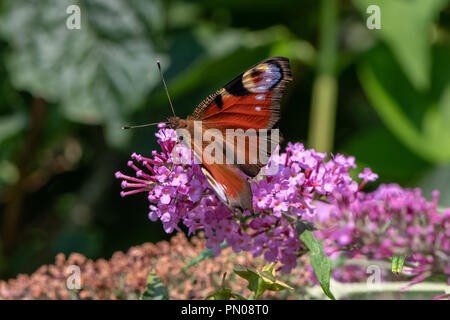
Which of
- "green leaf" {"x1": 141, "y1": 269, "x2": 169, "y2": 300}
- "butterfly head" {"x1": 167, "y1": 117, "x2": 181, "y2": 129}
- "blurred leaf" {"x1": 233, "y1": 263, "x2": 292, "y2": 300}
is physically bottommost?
"green leaf" {"x1": 141, "y1": 269, "x2": 169, "y2": 300}

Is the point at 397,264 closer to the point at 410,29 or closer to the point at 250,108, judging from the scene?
the point at 250,108

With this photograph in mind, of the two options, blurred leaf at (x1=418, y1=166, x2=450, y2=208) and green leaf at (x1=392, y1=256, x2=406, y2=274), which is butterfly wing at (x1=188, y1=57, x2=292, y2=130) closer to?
green leaf at (x1=392, y1=256, x2=406, y2=274)

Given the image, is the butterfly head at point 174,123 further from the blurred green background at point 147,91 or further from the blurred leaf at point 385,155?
the blurred leaf at point 385,155

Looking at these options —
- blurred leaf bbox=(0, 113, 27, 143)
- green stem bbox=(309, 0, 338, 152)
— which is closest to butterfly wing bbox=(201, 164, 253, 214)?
green stem bbox=(309, 0, 338, 152)

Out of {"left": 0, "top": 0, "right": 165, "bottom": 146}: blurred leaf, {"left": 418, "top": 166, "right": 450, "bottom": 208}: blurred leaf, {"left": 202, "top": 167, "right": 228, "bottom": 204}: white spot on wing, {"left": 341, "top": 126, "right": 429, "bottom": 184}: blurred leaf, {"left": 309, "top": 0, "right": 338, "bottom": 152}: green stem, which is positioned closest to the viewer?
{"left": 202, "top": 167, "right": 228, "bottom": 204}: white spot on wing

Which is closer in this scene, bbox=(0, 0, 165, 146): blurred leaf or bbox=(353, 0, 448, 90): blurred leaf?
bbox=(0, 0, 165, 146): blurred leaf
